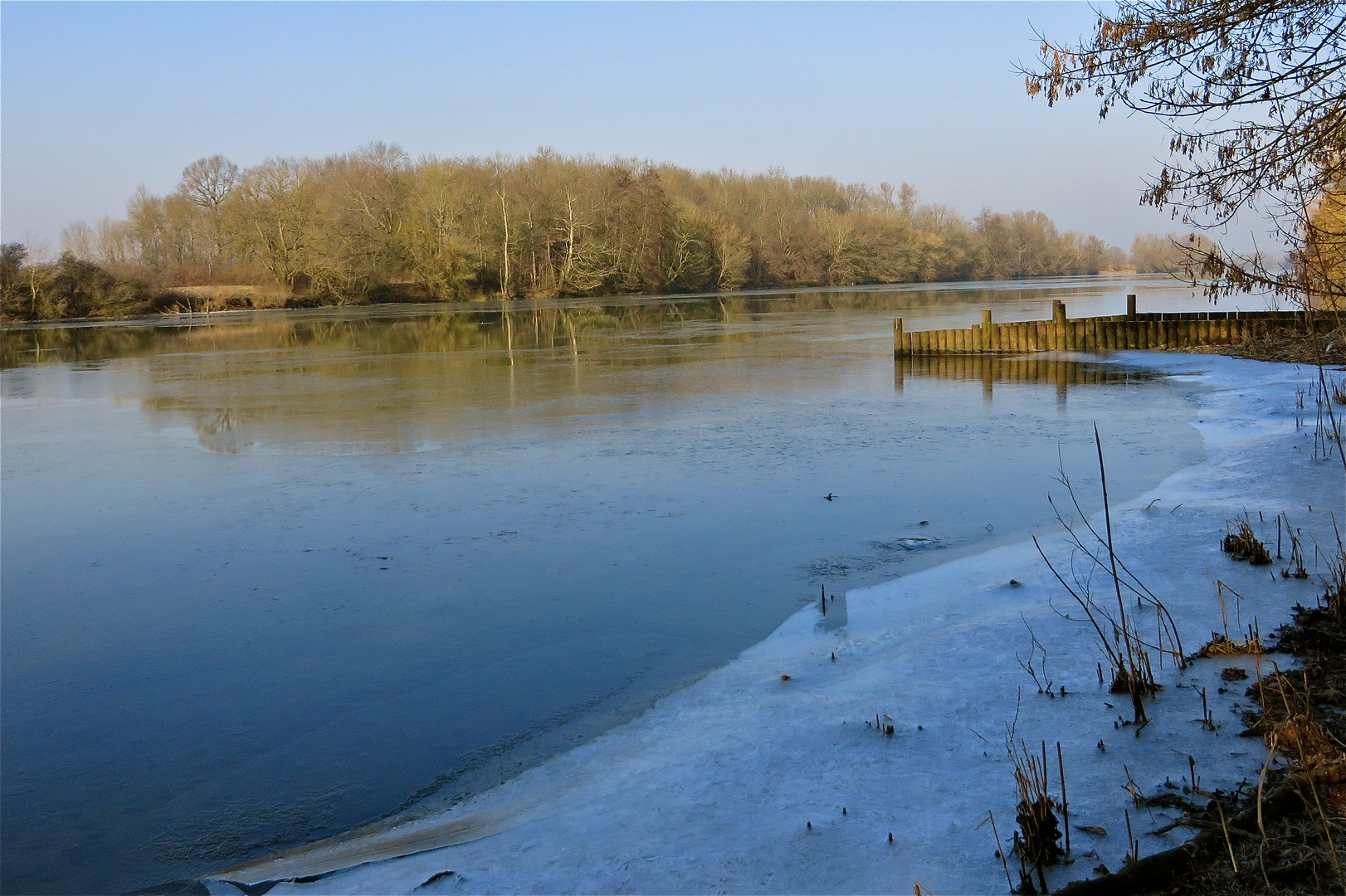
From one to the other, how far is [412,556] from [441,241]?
61.6 m

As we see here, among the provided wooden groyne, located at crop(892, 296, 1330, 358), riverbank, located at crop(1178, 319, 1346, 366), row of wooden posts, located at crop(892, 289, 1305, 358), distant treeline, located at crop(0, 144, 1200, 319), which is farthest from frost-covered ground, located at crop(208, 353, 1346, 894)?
distant treeline, located at crop(0, 144, 1200, 319)

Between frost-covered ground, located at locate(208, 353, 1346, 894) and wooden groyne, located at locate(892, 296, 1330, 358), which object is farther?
wooden groyne, located at locate(892, 296, 1330, 358)

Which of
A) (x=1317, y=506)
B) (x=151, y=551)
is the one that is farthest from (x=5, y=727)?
(x=1317, y=506)

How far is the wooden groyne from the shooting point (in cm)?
1995

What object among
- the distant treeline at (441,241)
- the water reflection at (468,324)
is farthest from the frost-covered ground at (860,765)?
the distant treeline at (441,241)

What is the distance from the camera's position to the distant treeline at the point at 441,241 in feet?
208

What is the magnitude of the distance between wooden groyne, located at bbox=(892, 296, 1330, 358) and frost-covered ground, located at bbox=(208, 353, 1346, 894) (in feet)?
48.9

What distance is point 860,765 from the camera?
3689 millimetres

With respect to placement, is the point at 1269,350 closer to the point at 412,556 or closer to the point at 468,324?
the point at 412,556

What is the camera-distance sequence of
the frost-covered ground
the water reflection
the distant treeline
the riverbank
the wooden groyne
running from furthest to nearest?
the distant treeline < the water reflection < the wooden groyne < the riverbank < the frost-covered ground

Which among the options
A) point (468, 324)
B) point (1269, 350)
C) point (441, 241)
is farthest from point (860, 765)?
point (441, 241)

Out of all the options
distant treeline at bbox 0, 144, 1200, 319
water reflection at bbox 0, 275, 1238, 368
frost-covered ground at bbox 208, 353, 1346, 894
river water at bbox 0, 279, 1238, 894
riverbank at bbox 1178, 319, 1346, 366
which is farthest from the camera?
distant treeline at bbox 0, 144, 1200, 319

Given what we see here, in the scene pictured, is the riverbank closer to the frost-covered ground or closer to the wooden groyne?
the wooden groyne

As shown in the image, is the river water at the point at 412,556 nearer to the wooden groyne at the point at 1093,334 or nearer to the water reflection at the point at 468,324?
the wooden groyne at the point at 1093,334
